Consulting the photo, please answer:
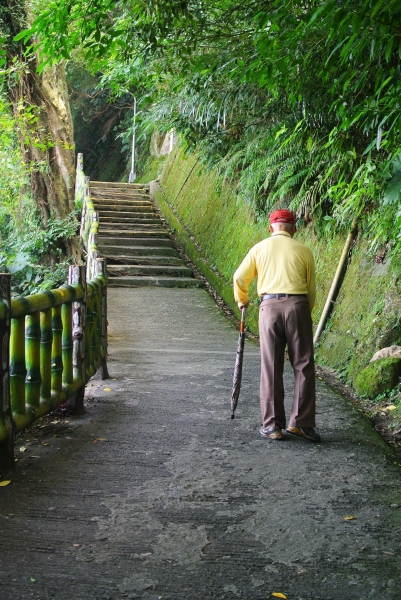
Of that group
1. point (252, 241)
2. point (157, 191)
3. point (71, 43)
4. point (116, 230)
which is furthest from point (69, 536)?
point (157, 191)

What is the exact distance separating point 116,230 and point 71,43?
10.2m

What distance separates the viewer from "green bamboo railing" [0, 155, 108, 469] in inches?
147

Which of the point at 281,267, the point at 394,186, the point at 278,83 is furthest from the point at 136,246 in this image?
the point at 281,267

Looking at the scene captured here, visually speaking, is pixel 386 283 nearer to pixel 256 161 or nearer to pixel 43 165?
pixel 256 161

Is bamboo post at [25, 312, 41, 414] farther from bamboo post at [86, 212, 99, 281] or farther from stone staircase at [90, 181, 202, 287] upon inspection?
stone staircase at [90, 181, 202, 287]

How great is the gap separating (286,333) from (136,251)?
10.4 meters

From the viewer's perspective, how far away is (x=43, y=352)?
14.5 feet

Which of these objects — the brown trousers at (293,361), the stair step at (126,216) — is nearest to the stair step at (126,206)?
the stair step at (126,216)

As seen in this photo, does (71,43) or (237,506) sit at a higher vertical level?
(71,43)

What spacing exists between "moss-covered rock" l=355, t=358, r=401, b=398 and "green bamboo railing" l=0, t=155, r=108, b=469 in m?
2.70

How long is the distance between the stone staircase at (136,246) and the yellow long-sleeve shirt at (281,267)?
28.0 ft

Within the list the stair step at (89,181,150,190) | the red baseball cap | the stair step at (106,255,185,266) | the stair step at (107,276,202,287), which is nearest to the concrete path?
the red baseball cap

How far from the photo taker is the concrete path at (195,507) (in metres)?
2.66

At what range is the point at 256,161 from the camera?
10.2m
